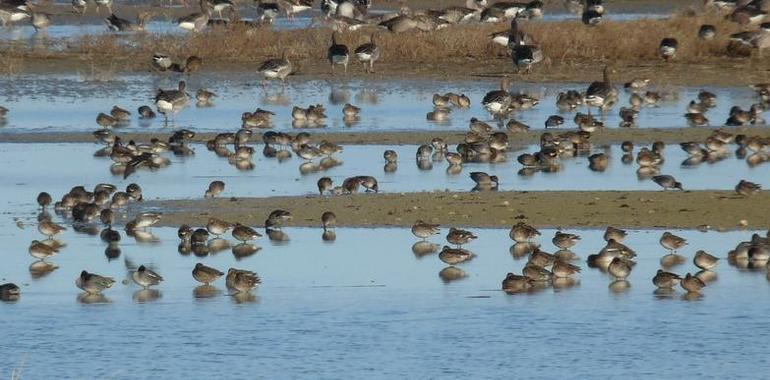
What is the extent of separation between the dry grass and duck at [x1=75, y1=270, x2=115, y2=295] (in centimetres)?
2008

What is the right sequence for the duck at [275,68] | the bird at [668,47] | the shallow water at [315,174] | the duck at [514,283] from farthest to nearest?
the bird at [668,47] < the duck at [275,68] < the shallow water at [315,174] < the duck at [514,283]

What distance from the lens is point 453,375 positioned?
11711 mm

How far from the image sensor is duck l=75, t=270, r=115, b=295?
14422 mm

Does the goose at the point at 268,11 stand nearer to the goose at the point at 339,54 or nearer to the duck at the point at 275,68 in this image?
the goose at the point at 339,54

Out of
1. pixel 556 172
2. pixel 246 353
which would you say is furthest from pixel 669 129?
pixel 246 353

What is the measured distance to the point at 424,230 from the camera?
1655 cm

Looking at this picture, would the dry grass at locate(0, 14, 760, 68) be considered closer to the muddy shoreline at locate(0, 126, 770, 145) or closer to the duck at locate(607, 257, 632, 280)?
the muddy shoreline at locate(0, 126, 770, 145)

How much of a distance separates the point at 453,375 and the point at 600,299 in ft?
9.17

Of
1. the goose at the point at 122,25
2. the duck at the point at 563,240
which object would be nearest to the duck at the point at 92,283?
the duck at the point at 563,240

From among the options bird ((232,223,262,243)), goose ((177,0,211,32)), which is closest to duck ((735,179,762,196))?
bird ((232,223,262,243))

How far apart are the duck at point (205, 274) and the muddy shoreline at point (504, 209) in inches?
109

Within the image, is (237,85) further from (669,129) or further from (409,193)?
(409,193)

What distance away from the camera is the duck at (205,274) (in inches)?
584

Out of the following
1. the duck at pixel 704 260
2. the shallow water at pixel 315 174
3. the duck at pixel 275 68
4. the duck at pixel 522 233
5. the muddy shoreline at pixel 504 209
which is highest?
the duck at pixel 275 68
